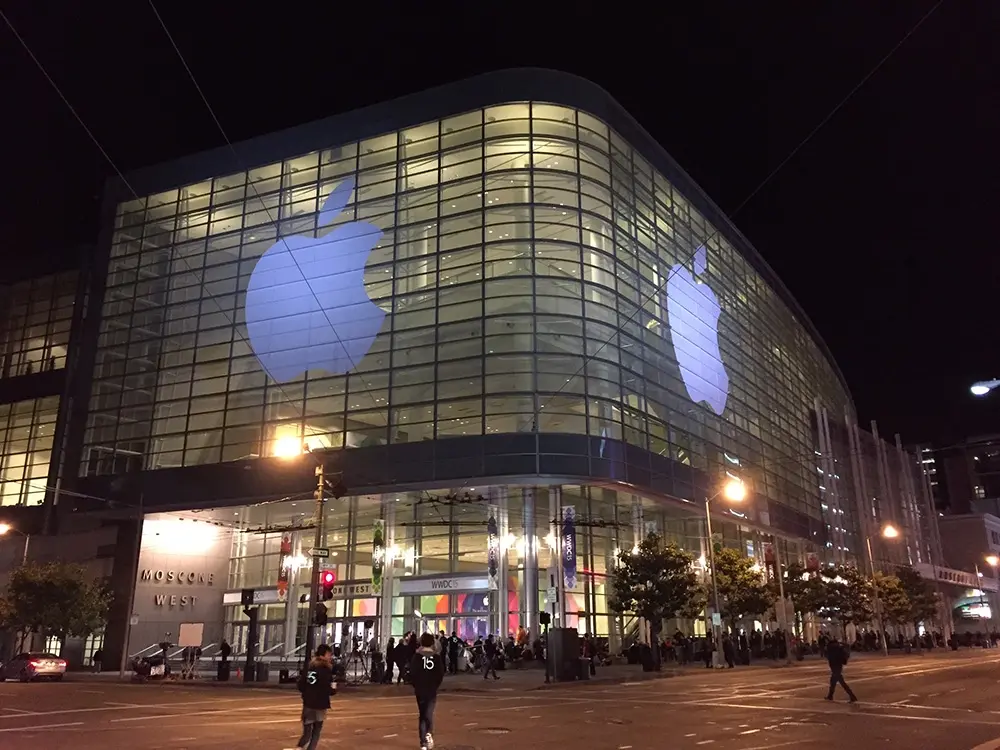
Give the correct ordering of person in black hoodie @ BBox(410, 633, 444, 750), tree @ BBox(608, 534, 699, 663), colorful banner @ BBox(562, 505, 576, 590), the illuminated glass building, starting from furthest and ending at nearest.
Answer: the illuminated glass building → colorful banner @ BBox(562, 505, 576, 590) → tree @ BBox(608, 534, 699, 663) → person in black hoodie @ BBox(410, 633, 444, 750)

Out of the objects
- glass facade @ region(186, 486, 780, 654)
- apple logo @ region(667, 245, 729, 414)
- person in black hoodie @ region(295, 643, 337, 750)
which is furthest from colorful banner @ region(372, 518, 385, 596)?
person in black hoodie @ region(295, 643, 337, 750)

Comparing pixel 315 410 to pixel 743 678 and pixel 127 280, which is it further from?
pixel 743 678

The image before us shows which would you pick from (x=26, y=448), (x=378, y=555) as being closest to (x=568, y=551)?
(x=378, y=555)

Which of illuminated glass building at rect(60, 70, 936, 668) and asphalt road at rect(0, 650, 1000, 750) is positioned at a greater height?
illuminated glass building at rect(60, 70, 936, 668)

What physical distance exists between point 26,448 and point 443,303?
3402 centimetres

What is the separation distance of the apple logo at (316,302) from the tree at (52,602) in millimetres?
15538

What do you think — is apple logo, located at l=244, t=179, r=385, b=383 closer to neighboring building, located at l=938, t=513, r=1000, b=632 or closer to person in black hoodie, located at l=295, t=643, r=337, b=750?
person in black hoodie, located at l=295, t=643, r=337, b=750

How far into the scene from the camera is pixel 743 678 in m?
32.3

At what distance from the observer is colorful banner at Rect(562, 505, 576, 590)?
39.8m

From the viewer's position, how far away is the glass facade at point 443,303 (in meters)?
41.6

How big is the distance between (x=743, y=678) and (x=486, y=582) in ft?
49.4

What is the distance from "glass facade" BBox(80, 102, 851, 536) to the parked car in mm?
13229

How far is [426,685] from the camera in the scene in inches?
508

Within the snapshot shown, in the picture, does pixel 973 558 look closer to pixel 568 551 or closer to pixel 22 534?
pixel 568 551
